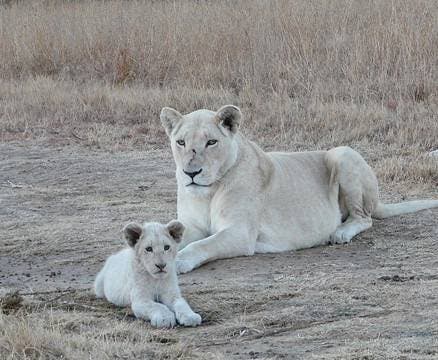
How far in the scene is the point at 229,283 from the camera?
18.7 ft

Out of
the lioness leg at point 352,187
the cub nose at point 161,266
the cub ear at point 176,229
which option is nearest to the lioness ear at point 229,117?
the lioness leg at point 352,187

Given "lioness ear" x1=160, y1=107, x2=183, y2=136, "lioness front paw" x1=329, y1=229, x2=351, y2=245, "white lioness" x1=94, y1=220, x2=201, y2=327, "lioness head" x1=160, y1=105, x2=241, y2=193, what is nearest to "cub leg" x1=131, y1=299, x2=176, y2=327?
"white lioness" x1=94, y1=220, x2=201, y2=327

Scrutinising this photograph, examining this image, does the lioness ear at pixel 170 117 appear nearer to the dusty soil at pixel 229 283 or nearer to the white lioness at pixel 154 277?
the dusty soil at pixel 229 283

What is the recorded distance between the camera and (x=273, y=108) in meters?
11.3

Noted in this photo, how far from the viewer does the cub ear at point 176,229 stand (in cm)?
520

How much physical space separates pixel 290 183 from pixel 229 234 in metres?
0.78

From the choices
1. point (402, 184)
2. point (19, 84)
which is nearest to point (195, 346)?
point (402, 184)

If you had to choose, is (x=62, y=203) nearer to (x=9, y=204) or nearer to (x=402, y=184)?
(x=9, y=204)

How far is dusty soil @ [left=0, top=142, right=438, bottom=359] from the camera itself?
451 cm

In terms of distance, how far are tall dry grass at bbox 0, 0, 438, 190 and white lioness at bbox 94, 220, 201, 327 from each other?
189 inches

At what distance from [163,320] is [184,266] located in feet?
3.92

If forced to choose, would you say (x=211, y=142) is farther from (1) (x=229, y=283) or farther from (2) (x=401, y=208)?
(2) (x=401, y=208)

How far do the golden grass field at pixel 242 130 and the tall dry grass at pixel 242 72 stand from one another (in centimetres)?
3

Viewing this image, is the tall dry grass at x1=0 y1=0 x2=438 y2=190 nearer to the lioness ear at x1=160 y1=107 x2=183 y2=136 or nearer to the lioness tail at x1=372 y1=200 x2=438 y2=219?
the lioness tail at x1=372 y1=200 x2=438 y2=219
